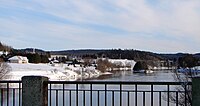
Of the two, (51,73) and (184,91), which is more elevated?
(184,91)

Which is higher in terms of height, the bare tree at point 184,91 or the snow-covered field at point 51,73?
the bare tree at point 184,91

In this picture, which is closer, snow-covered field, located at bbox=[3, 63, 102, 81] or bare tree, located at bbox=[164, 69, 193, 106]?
bare tree, located at bbox=[164, 69, 193, 106]

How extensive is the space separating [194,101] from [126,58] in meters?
122

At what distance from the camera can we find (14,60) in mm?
94688

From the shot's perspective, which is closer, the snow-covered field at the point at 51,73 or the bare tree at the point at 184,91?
the bare tree at the point at 184,91

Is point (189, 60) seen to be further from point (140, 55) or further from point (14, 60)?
point (140, 55)

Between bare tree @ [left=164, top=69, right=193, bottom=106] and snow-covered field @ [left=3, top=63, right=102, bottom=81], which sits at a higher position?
bare tree @ [left=164, top=69, right=193, bottom=106]

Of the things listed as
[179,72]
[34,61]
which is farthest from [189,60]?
[34,61]

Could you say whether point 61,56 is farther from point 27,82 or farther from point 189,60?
point 27,82

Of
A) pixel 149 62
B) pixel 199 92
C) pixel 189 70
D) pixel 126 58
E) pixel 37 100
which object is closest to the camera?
pixel 199 92

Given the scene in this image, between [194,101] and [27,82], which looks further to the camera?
[27,82]

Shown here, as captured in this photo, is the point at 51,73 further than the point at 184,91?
Yes

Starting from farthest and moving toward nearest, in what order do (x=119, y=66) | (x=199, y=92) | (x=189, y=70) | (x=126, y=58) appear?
(x=126, y=58), (x=119, y=66), (x=189, y=70), (x=199, y=92)

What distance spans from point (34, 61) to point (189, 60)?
9026cm
